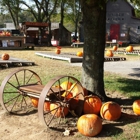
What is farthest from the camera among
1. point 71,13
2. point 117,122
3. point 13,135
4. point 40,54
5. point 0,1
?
point 71,13

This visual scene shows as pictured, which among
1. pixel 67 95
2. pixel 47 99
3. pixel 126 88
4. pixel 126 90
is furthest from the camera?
pixel 126 88

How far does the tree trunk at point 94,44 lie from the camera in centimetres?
553

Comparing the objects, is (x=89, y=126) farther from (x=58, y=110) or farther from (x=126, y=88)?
(x=126, y=88)

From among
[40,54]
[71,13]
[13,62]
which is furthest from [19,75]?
[71,13]

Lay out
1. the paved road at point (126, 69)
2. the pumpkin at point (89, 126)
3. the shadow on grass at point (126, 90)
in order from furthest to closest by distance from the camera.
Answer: the paved road at point (126, 69), the shadow on grass at point (126, 90), the pumpkin at point (89, 126)

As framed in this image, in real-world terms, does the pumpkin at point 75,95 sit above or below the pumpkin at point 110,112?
above

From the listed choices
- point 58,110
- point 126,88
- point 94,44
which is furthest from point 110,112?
point 126,88

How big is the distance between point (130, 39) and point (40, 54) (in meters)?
22.0

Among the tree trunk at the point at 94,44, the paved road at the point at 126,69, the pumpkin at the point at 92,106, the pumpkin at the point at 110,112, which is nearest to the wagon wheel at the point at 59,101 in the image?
the pumpkin at the point at 92,106

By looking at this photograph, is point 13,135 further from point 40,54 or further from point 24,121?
point 40,54

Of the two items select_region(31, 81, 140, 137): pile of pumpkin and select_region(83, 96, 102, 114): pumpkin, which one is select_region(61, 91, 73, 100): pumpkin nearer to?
select_region(31, 81, 140, 137): pile of pumpkin

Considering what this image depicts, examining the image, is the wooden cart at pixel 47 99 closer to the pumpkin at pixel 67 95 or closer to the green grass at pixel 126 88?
the pumpkin at pixel 67 95

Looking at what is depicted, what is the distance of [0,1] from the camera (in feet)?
114

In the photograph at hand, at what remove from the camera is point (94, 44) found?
5613 millimetres
